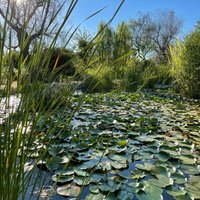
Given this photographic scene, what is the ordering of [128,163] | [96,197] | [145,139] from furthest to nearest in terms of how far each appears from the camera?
[145,139] → [128,163] → [96,197]

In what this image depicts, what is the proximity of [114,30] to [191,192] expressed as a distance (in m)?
13.6

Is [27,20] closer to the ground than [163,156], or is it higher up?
higher up

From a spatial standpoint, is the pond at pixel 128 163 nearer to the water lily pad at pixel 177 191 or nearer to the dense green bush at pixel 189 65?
the water lily pad at pixel 177 191

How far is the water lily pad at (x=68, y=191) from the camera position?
1.32 metres

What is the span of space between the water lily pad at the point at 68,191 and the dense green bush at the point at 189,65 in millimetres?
4788

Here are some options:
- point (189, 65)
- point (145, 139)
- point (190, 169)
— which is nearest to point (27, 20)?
point (190, 169)

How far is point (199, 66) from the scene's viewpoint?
5.46 m

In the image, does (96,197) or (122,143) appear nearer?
(96,197)

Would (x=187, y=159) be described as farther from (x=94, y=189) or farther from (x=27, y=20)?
(x=27, y=20)

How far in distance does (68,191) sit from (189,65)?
5.10 meters

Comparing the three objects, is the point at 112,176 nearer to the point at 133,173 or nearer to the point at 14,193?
the point at 133,173

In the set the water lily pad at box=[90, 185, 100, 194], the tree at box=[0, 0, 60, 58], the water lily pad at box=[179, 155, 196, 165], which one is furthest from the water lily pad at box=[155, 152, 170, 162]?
the tree at box=[0, 0, 60, 58]

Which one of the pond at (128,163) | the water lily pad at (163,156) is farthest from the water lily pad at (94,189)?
the water lily pad at (163,156)

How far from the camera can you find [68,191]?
1.34 metres
